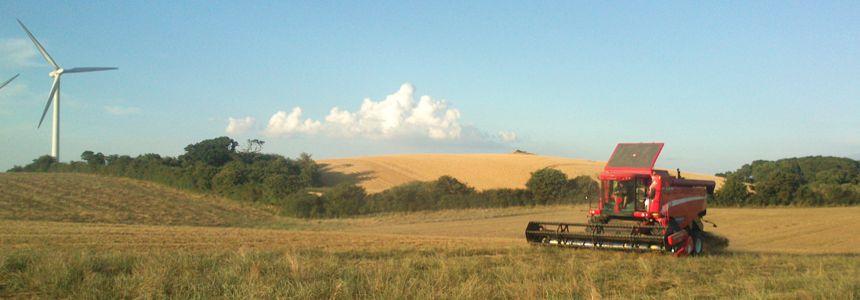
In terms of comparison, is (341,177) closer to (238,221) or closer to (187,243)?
(238,221)

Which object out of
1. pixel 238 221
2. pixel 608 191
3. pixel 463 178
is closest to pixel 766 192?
pixel 463 178

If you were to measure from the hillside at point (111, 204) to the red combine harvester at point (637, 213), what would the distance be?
2268cm

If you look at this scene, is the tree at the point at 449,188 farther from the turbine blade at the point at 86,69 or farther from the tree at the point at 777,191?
the turbine blade at the point at 86,69

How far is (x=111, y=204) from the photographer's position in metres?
34.5

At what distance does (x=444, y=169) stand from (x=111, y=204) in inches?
1454

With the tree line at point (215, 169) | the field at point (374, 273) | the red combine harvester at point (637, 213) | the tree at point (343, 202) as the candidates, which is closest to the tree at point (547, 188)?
the tree at point (343, 202)

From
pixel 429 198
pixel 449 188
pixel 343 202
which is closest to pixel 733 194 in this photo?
pixel 449 188

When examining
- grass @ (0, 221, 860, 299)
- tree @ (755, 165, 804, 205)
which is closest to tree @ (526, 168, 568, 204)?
tree @ (755, 165, 804, 205)

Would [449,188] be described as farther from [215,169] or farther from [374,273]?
[374,273]

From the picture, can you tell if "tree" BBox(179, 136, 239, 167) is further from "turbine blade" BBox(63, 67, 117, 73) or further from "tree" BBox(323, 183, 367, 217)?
"tree" BBox(323, 183, 367, 217)

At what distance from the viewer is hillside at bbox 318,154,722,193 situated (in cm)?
5775

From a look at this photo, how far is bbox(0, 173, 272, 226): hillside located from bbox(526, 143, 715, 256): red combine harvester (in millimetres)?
22679

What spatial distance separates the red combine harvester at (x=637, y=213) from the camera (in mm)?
14703

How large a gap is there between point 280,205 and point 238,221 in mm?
5257
